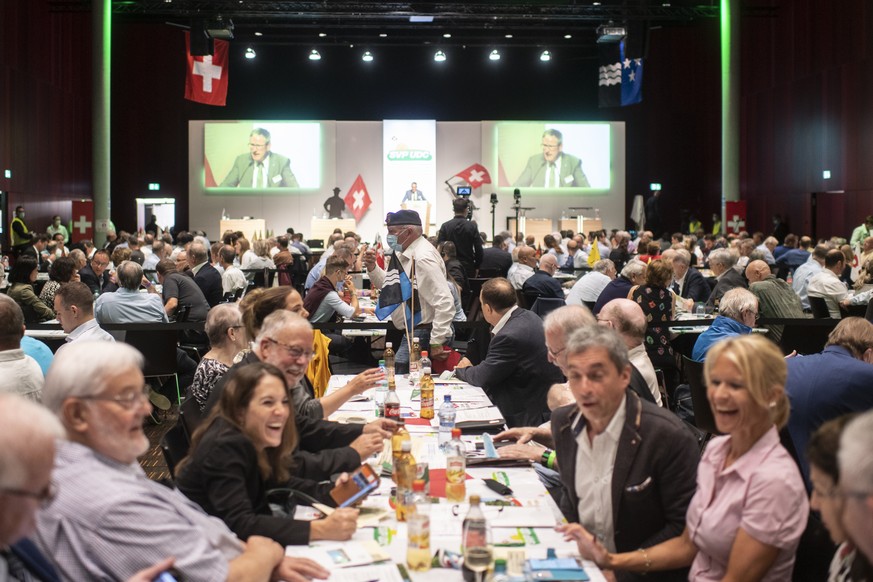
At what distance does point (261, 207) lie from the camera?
24625mm

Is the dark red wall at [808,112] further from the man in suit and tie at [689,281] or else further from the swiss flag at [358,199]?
the swiss flag at [358,199]

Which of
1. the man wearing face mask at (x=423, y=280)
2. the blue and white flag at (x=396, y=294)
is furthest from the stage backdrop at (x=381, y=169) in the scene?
the blue and white flag at (x=396, y=294)

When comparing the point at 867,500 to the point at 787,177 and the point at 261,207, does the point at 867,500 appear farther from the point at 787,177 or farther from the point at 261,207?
the point at 261,207

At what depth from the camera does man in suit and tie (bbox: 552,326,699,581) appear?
10.1ft

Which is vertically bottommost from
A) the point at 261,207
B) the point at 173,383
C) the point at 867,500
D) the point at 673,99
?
the point at 173,383

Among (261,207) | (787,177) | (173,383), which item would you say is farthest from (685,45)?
(173,383)

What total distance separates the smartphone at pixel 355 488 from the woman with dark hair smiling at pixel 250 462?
3cm

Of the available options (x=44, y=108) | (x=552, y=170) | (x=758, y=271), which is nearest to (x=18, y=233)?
(x=44, y=108)

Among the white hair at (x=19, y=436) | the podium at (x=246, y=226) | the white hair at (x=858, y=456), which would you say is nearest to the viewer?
the white hair at (x=19, y=436)

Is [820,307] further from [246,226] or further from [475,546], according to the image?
[246,226]

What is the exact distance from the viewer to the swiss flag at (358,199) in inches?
960

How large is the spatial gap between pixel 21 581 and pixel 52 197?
2066 centimetres

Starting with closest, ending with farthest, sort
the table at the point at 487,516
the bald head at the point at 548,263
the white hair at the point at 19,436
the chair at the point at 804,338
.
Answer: the white hair at the point at 19,436, the table at the point at 487,516, the chair at the point at 804,338, the bald head at the point at 548,263

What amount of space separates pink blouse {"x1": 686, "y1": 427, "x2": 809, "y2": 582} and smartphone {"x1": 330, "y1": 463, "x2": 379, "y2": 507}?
1.00 m
